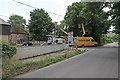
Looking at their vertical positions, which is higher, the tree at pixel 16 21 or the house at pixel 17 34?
the tree at pixel 16 21

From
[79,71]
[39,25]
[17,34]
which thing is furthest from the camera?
[17,34]

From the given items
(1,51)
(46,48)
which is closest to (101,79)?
(1,51)

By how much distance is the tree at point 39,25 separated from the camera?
125 ft

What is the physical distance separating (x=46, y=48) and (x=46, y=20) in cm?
2521

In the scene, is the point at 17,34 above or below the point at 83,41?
above

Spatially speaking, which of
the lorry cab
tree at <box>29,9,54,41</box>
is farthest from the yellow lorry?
tree at <box>29,9,54,41</box>

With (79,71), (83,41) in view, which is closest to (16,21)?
(83,41)

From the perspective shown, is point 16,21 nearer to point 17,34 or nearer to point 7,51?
point 17,34

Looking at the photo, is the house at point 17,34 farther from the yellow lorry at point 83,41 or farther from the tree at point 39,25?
the yellow lorry at point 83,41

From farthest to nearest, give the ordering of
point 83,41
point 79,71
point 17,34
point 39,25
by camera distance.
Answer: point 17,34 < point 39,25 < point 83,41 < point 79,71

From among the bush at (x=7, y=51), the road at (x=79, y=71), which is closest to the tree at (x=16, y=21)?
the bush at (x=7, y=51)

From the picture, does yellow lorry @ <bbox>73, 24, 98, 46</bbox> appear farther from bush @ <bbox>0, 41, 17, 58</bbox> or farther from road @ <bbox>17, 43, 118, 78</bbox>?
bush @ <bbox>0, 41, 17, 58</bbox>

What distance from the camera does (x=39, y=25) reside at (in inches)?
1503

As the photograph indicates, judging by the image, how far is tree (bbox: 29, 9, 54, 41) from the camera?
125 feet
